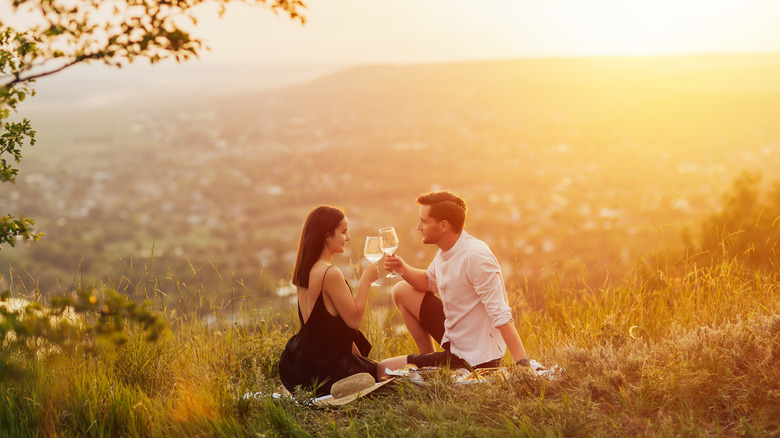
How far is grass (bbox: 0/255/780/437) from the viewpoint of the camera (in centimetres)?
285

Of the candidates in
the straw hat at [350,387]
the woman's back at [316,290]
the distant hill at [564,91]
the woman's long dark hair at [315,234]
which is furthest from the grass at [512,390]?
the distant hill at [564,91]

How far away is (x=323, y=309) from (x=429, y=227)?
88 cm

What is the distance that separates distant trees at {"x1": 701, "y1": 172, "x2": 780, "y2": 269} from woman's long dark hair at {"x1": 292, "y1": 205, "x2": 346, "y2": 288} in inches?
101

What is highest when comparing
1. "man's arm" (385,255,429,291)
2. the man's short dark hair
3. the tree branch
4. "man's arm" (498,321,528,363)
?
the tree branch

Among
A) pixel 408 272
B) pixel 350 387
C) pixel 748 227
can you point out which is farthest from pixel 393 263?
pixel 748 227

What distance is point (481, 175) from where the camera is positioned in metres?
83.9

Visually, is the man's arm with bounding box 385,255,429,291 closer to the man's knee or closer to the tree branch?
the man's knee

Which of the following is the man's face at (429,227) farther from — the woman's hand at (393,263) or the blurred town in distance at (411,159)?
the blurred town in distance at (411,159)

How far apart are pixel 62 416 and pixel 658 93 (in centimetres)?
9621

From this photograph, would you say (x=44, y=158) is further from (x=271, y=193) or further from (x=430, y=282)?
(x=430, y=282)

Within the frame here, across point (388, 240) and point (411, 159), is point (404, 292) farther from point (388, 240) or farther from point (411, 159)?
point (411, 159)

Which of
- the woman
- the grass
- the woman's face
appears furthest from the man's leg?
the grass

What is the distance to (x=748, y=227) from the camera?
5984 millimetres

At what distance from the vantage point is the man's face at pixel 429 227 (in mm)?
3916
